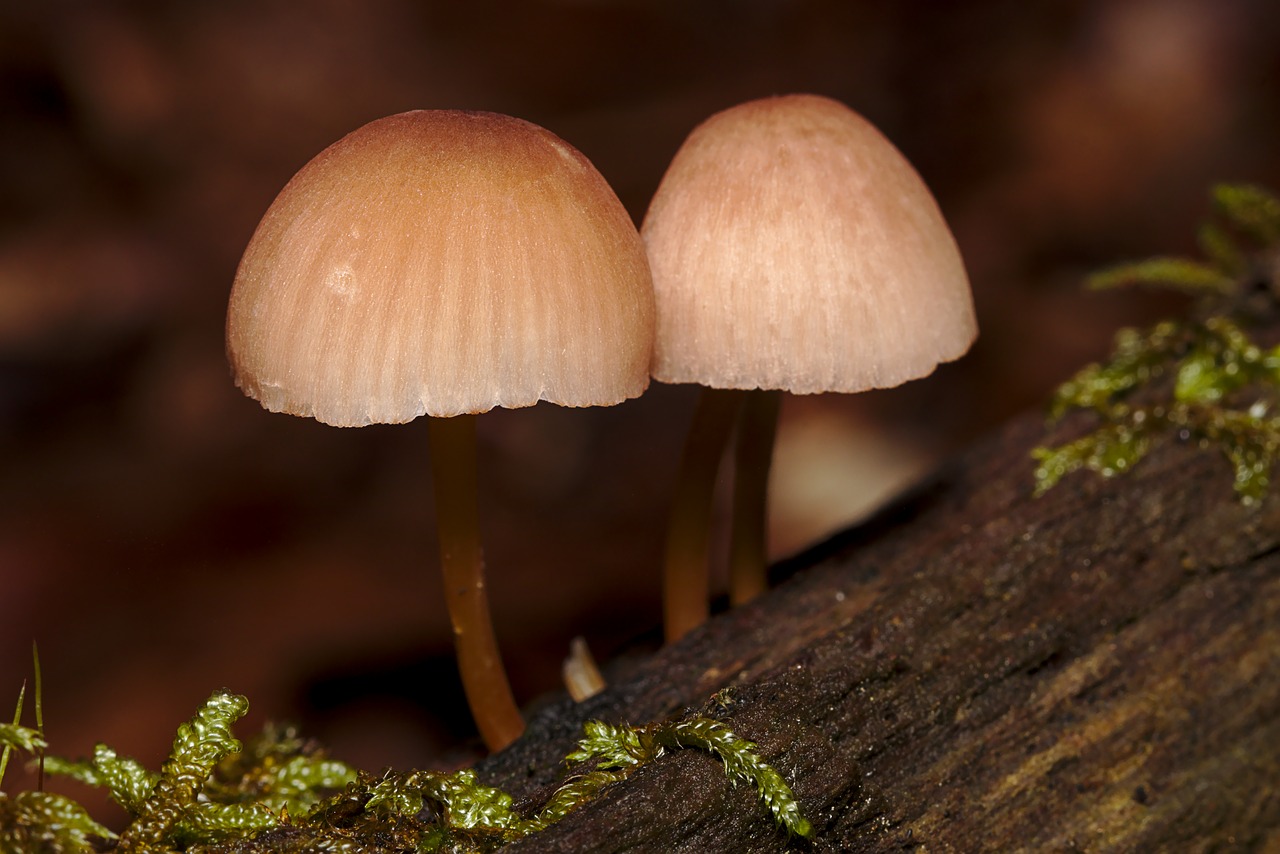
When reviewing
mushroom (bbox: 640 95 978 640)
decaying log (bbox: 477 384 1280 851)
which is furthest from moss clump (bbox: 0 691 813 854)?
mushroom (bbox: 640 95 978 640)

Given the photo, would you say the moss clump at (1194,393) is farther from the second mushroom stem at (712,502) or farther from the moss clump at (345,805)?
the moss clump at (345,805)

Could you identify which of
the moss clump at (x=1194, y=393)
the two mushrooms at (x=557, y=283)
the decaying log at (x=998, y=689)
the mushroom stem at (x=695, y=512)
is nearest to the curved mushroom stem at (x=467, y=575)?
the two mushrooms at (x=557, y=283)

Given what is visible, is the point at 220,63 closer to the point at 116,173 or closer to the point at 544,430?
the point at 116,173

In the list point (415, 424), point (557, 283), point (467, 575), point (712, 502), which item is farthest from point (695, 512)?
point (415, 424)

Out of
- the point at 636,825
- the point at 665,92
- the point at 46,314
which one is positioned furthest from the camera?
the point at 665,92

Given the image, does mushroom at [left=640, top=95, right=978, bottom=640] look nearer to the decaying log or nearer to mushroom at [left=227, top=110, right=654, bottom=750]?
mushroom at [left=227, top=110, right=654, bottom=750]

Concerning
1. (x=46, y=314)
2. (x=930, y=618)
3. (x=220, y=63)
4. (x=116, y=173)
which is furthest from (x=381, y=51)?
(x=930, y=618)

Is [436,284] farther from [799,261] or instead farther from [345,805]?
[345,805]
